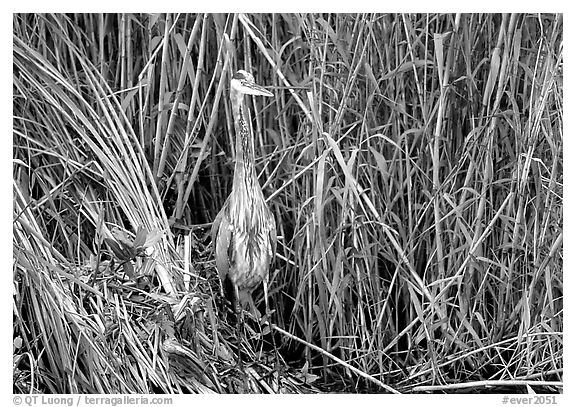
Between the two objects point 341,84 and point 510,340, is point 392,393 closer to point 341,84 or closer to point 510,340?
point 510,340

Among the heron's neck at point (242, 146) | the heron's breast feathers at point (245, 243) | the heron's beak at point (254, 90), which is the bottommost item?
the heron's breast feathers at point (245, 243)

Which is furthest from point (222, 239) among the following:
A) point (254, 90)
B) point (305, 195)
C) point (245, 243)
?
point (254, 90)

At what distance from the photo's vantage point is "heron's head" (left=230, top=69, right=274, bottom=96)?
5.19ft

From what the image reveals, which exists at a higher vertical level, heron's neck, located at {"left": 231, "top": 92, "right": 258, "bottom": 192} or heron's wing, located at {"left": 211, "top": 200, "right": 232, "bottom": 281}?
heron's neck, located at {"left": 231, "top": 92, "right": 258, "bottom": 192}

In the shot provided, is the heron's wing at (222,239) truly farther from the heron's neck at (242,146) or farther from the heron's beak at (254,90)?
the heron's beak at (254,90)

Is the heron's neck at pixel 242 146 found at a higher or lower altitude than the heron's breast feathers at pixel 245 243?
higher

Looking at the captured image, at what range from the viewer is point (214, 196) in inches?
64.1

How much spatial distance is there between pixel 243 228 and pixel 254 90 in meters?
0.29

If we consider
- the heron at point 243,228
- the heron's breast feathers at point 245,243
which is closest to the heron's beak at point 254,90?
the heron at point 243,228

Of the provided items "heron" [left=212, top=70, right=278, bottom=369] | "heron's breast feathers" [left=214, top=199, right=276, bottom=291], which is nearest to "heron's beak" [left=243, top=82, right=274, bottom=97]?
"heron" [left=212, top=70, right=278, bottom=369]

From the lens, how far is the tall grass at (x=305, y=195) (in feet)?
5.24

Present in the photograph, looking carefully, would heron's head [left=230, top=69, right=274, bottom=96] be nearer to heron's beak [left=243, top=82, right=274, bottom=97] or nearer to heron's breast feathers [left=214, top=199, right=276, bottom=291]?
heron's beak [left=243, top=82, right=274, bottom=97]

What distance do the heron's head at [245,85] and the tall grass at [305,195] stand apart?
0.09 ft

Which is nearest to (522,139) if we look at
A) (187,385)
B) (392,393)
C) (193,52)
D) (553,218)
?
(553,218)
